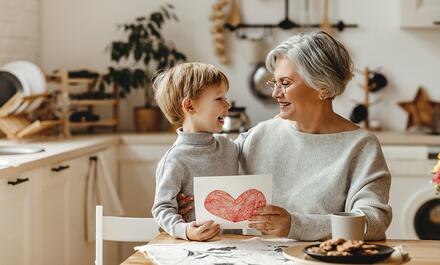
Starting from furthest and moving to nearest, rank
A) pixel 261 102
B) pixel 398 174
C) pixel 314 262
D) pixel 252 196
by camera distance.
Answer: pixel 261 102
pixel 398 174
pixel 252 196
pixel 314 262

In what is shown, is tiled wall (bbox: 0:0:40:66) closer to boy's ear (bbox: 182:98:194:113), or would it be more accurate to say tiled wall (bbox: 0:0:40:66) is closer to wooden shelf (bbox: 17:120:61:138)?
wooden shelf (bbox: 17:120:61:138)

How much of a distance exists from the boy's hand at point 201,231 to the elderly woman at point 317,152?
0.52 feet

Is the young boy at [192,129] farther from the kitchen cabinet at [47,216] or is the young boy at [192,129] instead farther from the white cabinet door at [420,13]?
the white cabinet door at [420,13]

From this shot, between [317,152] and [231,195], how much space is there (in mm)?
404

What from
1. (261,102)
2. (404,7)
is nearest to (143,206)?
(261,102)

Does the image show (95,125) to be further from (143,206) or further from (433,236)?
(433,236)

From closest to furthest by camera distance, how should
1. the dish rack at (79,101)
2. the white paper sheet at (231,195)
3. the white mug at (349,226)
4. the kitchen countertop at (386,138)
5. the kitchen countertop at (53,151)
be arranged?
the white mug at (349,226) < the white paper sheet at (231,195) < the kitchen countertop at (53,151) < the kitchen countertop at (386,138) < the dish rack at (79,101)

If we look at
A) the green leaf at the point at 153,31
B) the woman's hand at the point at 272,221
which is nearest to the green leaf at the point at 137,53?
the green leaf at the point at 153,31

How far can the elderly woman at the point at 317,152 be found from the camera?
2.13m

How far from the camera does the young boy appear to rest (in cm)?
215

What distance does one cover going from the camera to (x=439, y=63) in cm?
487

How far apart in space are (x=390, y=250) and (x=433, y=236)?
A: 2872mm

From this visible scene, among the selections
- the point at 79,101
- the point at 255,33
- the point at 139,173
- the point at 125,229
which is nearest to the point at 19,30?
the point at 79,101

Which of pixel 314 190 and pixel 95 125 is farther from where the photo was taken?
pixel 95 125
